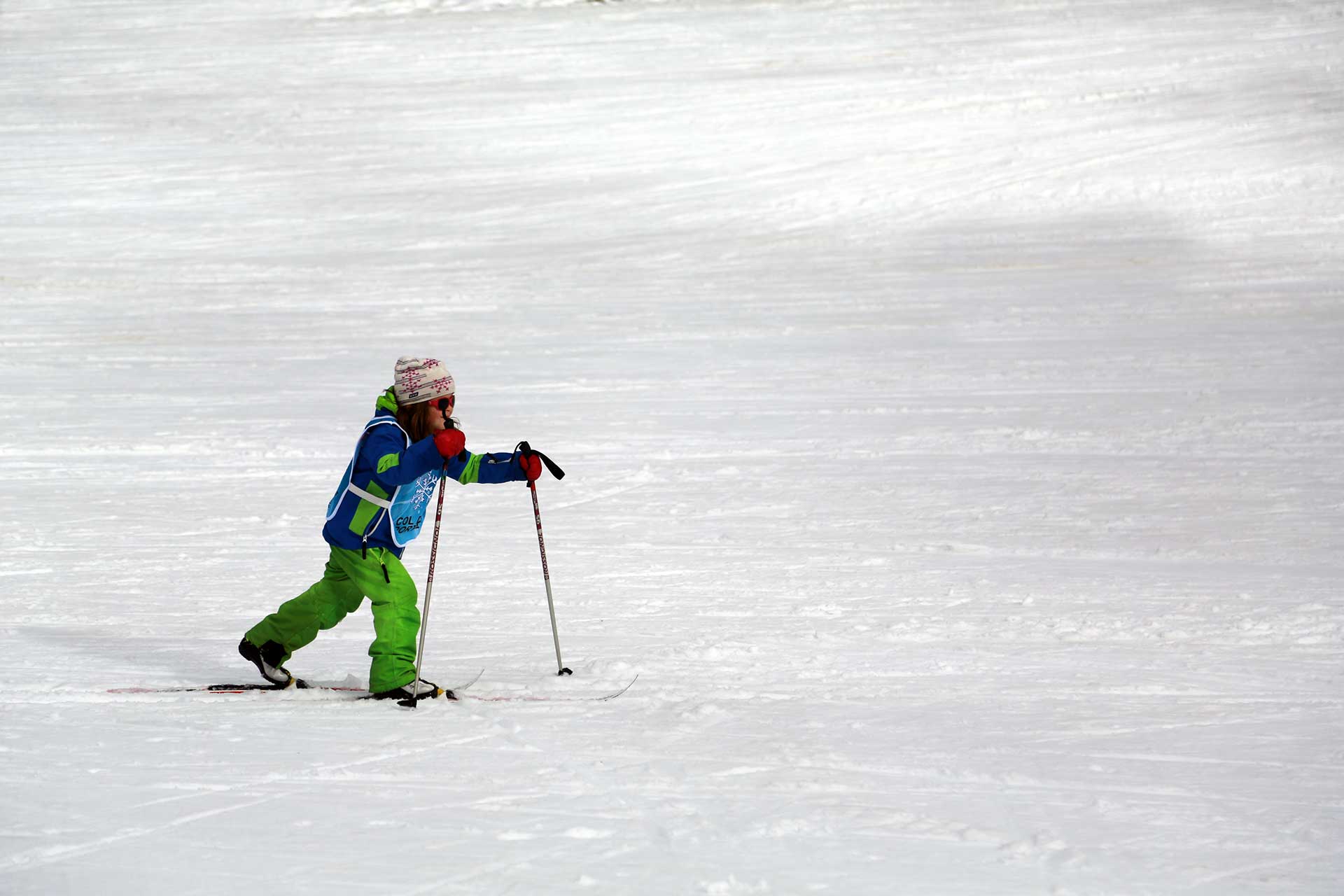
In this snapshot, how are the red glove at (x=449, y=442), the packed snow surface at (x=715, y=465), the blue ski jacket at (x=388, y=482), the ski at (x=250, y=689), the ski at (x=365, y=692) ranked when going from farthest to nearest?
the ski at (x=250, y=689) < the ski at (x=365, y=692) < the blue ski jacket at (x=388, y=482) < the red glove at (x=449, y=442) < the packed snow surface at (x=715, y=465)

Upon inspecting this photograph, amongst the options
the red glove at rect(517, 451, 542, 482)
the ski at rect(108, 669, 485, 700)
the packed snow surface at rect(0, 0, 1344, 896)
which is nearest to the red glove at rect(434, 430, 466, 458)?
the red glove at rect(517, 451, 542, 482)

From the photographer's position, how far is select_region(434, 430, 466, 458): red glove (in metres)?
4.12

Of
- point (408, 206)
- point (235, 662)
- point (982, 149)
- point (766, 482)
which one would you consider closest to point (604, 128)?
point (408, 206)

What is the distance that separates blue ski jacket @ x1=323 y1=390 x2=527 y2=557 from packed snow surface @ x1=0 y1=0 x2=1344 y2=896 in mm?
583

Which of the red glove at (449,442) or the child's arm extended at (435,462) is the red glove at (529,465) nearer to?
the child's arm extended at (435,462)

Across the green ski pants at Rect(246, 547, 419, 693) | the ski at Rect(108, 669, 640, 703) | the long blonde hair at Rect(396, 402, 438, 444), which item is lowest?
the ski at Rect(108, 669, 640, 703)

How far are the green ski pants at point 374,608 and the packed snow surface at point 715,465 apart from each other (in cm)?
20

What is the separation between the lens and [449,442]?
4.12 meters

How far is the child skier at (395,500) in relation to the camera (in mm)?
4340

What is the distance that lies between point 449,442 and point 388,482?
0.32 meters

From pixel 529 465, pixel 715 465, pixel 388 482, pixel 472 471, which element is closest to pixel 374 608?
pixel 388 482

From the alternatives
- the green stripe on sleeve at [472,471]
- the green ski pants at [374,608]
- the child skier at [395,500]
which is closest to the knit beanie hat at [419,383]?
the child skier at [395,500]

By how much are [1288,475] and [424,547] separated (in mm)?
4822

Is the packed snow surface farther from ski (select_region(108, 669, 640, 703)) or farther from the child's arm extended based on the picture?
the child's arm extended
